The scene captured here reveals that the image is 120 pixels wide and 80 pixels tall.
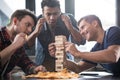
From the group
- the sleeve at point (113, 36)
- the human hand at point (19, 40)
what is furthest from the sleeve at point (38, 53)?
the sleeve at point (113, 36)

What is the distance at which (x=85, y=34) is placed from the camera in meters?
1.88

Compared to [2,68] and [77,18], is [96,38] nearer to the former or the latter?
[77,18]

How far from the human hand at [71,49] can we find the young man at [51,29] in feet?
0.30

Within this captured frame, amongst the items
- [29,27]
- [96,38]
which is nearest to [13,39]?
[29,27]

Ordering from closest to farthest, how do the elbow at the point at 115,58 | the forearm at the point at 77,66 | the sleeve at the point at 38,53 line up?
the elbow at the point at 115,58
the forearm at the point at 77,66
the sleeve at the point at 38,53

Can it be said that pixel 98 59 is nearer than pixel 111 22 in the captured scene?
Yes

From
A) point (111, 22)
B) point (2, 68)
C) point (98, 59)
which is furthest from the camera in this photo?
point (111, 22)

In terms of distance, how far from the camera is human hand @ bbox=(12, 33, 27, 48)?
71.8 inches

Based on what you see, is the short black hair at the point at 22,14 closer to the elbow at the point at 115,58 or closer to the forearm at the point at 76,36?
the forearm at the point at 76,36

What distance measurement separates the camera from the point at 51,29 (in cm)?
190

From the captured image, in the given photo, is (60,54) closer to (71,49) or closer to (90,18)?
(71,49)

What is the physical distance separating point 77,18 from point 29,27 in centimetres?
41

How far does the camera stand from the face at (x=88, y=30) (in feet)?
6.15

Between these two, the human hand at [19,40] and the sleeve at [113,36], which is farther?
the human hand at [19,40]
